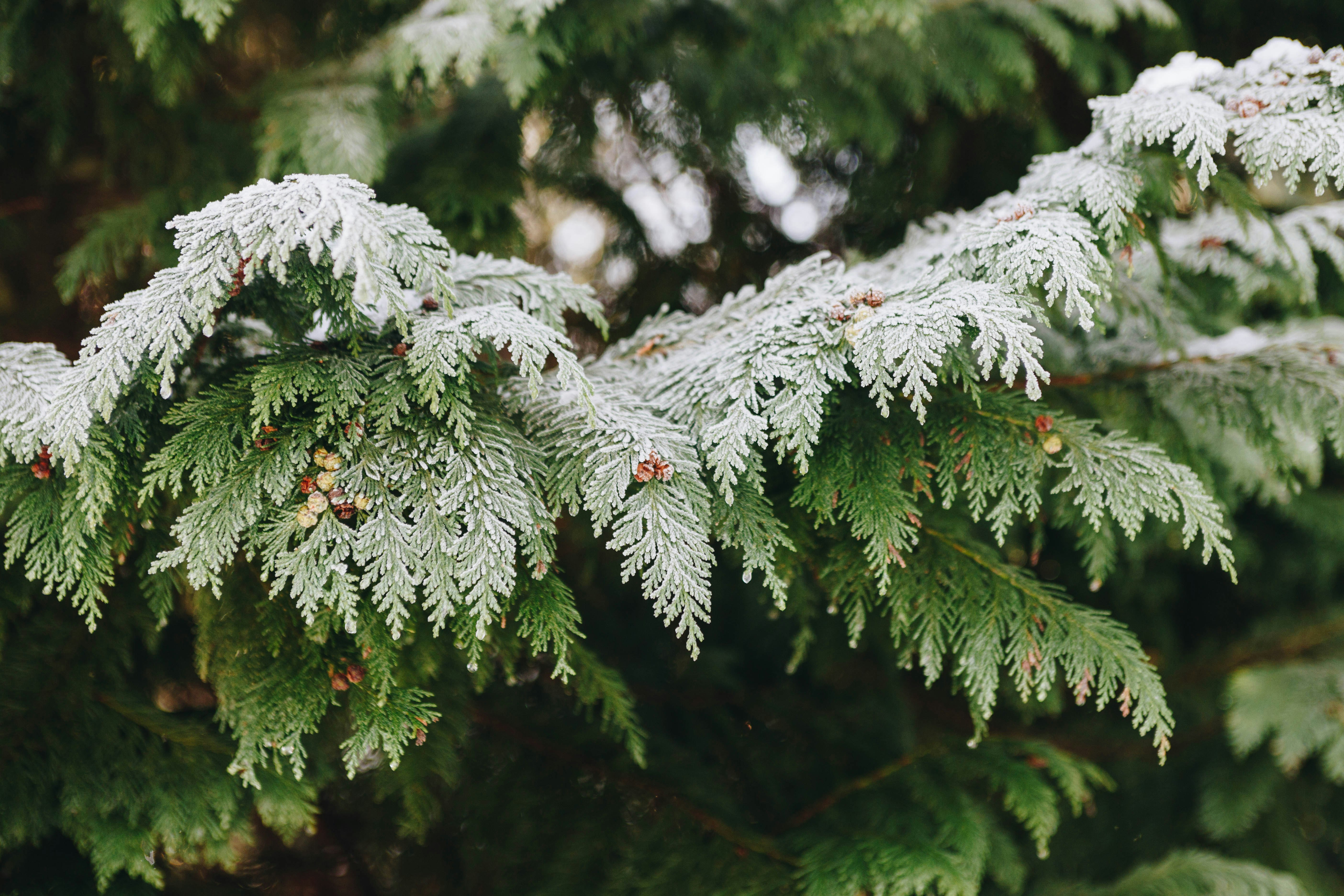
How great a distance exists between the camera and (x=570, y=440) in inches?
44.8

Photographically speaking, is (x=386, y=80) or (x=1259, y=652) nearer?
(x=386, y=80)

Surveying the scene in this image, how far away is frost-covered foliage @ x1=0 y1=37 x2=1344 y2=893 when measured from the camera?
993 millimetres

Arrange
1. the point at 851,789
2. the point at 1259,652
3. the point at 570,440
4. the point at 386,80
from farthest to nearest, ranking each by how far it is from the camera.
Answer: the point at 1259,652 → the point at 851,789 → the point at 386,80 → the point at 570,440

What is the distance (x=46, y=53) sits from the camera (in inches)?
73.9

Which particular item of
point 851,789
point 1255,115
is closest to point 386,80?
point 1255,115

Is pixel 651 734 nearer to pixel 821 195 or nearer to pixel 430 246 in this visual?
pixel 430 246

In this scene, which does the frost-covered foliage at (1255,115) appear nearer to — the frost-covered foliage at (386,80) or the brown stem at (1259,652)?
the frost-covered foliage at (386,80)

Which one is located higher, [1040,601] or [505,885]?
[1040,601]

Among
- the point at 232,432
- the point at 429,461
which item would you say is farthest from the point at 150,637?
the point at 429,461

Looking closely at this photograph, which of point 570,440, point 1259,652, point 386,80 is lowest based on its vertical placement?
point 1259,652

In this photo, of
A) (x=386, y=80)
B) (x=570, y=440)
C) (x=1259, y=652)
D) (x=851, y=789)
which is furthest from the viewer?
(x=1259, y=652)

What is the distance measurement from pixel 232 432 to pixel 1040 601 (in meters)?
1.36

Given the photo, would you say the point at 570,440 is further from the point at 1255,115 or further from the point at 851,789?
the point at 851,789

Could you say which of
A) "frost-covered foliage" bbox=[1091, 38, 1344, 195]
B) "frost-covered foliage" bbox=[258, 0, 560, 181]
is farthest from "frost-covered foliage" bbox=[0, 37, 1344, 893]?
"frost-covered foliage" bbox=[258, 0, 560, 181]
